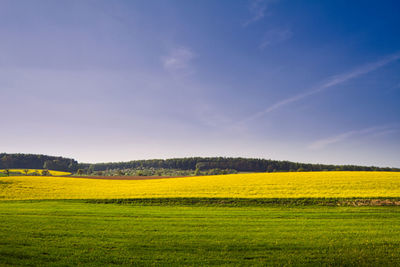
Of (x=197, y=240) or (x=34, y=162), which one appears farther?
(x=34, y=162)

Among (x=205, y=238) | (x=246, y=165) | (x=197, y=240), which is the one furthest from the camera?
(x=246, y=165)

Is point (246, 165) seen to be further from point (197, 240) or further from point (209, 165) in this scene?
point (197, 240)

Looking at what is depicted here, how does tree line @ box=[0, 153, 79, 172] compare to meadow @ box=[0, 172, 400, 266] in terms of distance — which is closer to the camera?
meadow @ box=[0, 172, 400, 266]

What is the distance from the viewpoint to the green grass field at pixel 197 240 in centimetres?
930

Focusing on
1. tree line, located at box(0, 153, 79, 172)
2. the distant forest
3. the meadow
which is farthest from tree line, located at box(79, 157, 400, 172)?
the meadow

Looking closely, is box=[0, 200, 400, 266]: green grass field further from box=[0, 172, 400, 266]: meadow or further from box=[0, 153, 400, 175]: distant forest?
box=[0, 153, 400, 175]: distant forest

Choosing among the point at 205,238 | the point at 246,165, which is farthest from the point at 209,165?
the point at 205,238

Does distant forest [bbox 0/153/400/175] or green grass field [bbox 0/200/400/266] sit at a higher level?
distant forest [bbox 0/153/400/175]

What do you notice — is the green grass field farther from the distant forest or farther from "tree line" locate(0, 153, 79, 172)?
"tree line" locate(0, 153, 79, 172)

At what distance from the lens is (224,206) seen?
76.4 feet

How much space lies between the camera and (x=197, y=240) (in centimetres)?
Answer: 1150

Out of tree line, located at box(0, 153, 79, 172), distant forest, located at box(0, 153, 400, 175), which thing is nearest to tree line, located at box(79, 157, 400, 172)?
distant forest, located at box(0, 153, 400, 175)

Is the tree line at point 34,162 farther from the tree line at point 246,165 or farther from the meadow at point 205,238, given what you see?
the meadow at point 205,238

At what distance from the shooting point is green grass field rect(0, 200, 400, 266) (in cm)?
930
